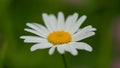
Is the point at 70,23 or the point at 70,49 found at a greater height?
the point at 70,23

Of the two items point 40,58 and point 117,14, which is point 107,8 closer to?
point 117,14

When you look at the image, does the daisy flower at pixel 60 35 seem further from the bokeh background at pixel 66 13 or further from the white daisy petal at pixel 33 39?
the bokeh background at pixel 66 13

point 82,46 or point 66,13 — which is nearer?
point 82,46

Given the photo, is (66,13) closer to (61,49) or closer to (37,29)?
(37,29)

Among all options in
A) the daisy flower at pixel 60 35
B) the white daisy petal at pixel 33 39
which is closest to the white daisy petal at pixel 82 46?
the daisy flower at pixel 60 35

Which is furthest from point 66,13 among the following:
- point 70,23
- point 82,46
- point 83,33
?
point 82,46

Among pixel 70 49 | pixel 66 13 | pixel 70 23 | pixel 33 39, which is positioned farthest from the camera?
pixel 66 13

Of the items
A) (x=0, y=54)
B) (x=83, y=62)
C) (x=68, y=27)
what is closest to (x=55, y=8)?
(x=83, y=62)
